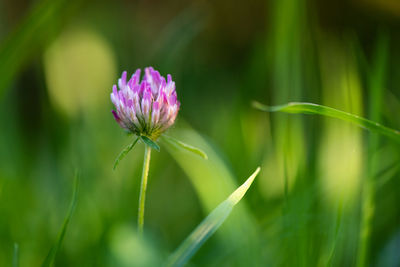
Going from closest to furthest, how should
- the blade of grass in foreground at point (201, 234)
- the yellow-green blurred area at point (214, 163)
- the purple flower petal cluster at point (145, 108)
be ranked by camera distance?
the blade of grass in foreground at point (201, 234), the purple flower petal cluster at point (145, 108), the yellow-green blurred area at point (214, 163)

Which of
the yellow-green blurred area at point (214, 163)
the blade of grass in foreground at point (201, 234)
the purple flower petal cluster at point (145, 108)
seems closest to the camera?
the blade of grass in foreground at point (201, 234)

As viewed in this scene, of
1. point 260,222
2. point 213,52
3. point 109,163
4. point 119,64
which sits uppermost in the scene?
point 119,64

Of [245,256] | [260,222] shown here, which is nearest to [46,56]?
[260,222]

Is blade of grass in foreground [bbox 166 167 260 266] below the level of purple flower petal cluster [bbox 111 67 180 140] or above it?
below

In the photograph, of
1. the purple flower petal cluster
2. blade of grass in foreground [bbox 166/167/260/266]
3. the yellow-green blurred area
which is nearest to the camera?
blade of grass in foreground [bbox 166/167/260/266]

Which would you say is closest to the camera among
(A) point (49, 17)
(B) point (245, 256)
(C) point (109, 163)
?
(B) point (245, 256)

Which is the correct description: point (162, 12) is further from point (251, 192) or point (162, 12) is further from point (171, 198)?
point (251, 192)

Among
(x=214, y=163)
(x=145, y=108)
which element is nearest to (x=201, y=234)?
(x=145, y=108)
